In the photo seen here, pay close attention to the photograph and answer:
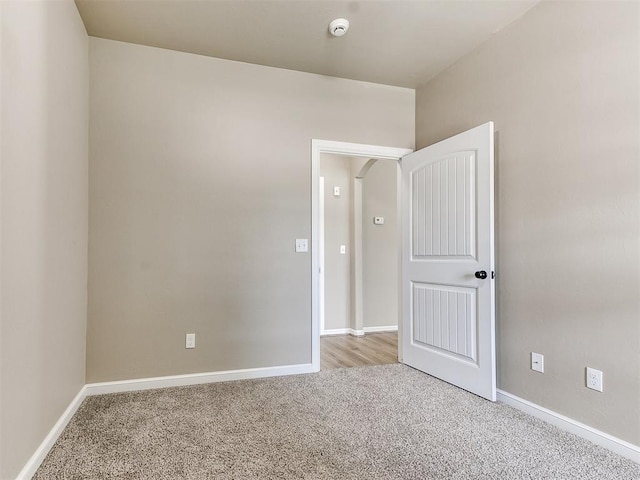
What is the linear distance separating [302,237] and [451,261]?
120 centimetres

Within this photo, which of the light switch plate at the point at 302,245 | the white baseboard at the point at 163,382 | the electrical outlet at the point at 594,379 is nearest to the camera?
the electrical outlet at the point at 594,379

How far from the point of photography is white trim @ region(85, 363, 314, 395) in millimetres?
2598

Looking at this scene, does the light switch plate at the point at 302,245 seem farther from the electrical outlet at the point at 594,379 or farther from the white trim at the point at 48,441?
the electrical outlet at the point at 594,379

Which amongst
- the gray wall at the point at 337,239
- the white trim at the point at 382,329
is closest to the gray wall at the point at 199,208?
the gray wall at the point at 337,239

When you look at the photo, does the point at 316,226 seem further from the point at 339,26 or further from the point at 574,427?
the point at 574,427

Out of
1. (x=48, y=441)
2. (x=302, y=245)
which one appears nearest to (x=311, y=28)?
(x=302, y=245)

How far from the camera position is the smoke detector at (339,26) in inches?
93.7

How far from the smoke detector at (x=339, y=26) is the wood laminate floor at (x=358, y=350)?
8.65 feet

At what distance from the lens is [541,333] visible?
223 centimetres

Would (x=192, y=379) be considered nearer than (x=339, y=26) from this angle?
No

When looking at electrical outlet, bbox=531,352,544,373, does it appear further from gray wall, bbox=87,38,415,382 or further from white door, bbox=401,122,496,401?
gray wall, bbox=87,38,415,382

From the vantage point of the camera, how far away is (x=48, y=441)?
179 centimetres

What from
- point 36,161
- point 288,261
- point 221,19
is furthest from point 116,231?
point 221,19

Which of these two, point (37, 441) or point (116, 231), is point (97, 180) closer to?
point (116, 231)
